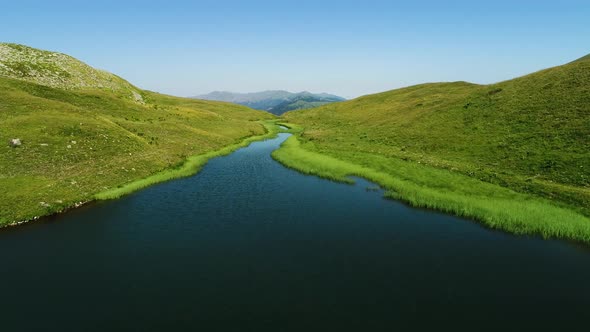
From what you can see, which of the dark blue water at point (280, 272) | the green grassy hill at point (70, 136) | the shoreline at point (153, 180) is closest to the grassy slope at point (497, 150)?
the dark blue water at point (280, 272)

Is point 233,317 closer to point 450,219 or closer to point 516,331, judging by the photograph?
point 516,331

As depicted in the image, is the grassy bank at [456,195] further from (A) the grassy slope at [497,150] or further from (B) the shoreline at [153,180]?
(B) the shoreline at [153,180]

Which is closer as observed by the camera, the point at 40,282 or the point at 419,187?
the point at 40,282

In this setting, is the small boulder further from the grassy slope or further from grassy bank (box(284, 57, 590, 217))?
grassy bank (box(284, 57, 590, 217))

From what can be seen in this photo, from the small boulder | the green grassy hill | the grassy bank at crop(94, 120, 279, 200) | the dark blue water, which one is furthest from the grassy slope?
the small boulder

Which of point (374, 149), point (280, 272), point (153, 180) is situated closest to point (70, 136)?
point (153, 180)

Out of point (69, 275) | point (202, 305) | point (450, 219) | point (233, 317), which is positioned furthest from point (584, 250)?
point (69, 275)
